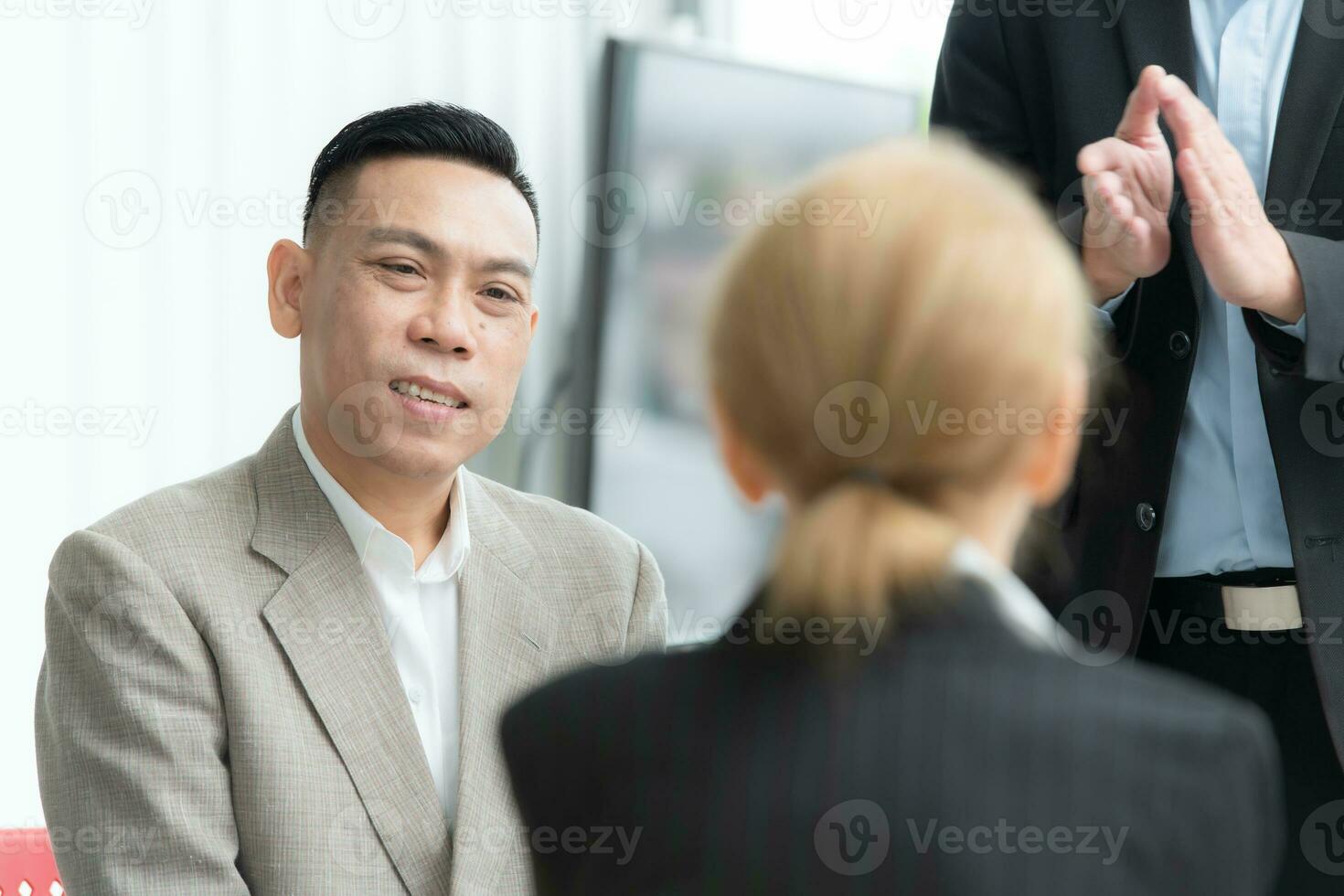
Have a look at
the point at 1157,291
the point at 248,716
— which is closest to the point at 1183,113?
the point at 1157,291

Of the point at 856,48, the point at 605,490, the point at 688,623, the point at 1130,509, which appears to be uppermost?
the point at 856,48

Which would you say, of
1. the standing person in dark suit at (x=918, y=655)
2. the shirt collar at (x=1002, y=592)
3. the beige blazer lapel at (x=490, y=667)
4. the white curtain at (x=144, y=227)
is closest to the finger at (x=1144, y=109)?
the standing person in dark suit at (x=918, y=655)

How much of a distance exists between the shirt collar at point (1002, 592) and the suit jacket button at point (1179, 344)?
0.58m

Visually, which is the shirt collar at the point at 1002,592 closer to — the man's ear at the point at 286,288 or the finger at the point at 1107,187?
the finger at the point at 1107,187

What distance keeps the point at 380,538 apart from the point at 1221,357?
0.88 meters

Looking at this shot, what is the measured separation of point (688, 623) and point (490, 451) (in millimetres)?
646

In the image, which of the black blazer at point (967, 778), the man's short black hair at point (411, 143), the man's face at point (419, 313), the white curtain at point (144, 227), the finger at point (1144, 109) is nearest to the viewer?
the black blazer at point (967, 778)

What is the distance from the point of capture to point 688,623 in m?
3.25

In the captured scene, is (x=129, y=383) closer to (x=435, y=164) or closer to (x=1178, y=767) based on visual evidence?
(x=435, y=164)

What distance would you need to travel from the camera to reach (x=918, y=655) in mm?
751

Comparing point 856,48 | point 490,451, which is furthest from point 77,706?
point 856,48

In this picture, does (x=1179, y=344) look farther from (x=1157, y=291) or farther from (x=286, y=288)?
(x=286, y=288)

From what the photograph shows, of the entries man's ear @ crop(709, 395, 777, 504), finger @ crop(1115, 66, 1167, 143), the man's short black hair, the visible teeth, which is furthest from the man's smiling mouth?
finger @ crop(1115, 66, 1167, 143)

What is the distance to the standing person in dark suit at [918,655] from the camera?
74 cm
